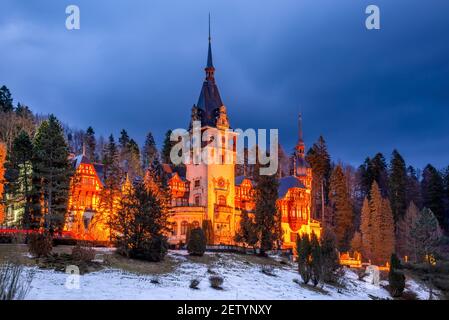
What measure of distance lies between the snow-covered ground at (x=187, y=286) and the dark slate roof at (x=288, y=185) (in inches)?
1310

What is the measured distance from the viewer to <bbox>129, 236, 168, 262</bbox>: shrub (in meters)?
39.2

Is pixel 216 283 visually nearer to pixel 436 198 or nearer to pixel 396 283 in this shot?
pixel 396 283

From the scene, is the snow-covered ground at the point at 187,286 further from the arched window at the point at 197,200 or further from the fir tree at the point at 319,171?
the fir tree at the point at 319,171

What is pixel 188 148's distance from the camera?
75.4 m

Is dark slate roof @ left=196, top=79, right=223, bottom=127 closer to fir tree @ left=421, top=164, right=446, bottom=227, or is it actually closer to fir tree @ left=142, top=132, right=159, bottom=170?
fir tree @ left=421, top=164, right=446, bottom=227

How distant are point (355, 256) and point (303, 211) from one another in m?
10.8

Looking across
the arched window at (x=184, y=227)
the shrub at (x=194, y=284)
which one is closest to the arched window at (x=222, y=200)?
the arched window at (x=184, y=227)

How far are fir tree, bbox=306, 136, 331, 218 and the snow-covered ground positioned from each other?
175 ft

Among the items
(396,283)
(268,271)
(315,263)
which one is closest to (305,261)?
(315,263)

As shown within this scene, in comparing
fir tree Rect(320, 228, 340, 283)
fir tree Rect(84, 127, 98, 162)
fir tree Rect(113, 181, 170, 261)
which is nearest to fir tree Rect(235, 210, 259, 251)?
fir tree Rect(320, 228, 340, 283)

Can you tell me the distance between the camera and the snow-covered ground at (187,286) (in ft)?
84.4

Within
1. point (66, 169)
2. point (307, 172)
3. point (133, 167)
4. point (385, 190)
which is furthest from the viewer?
point (133, 167)
